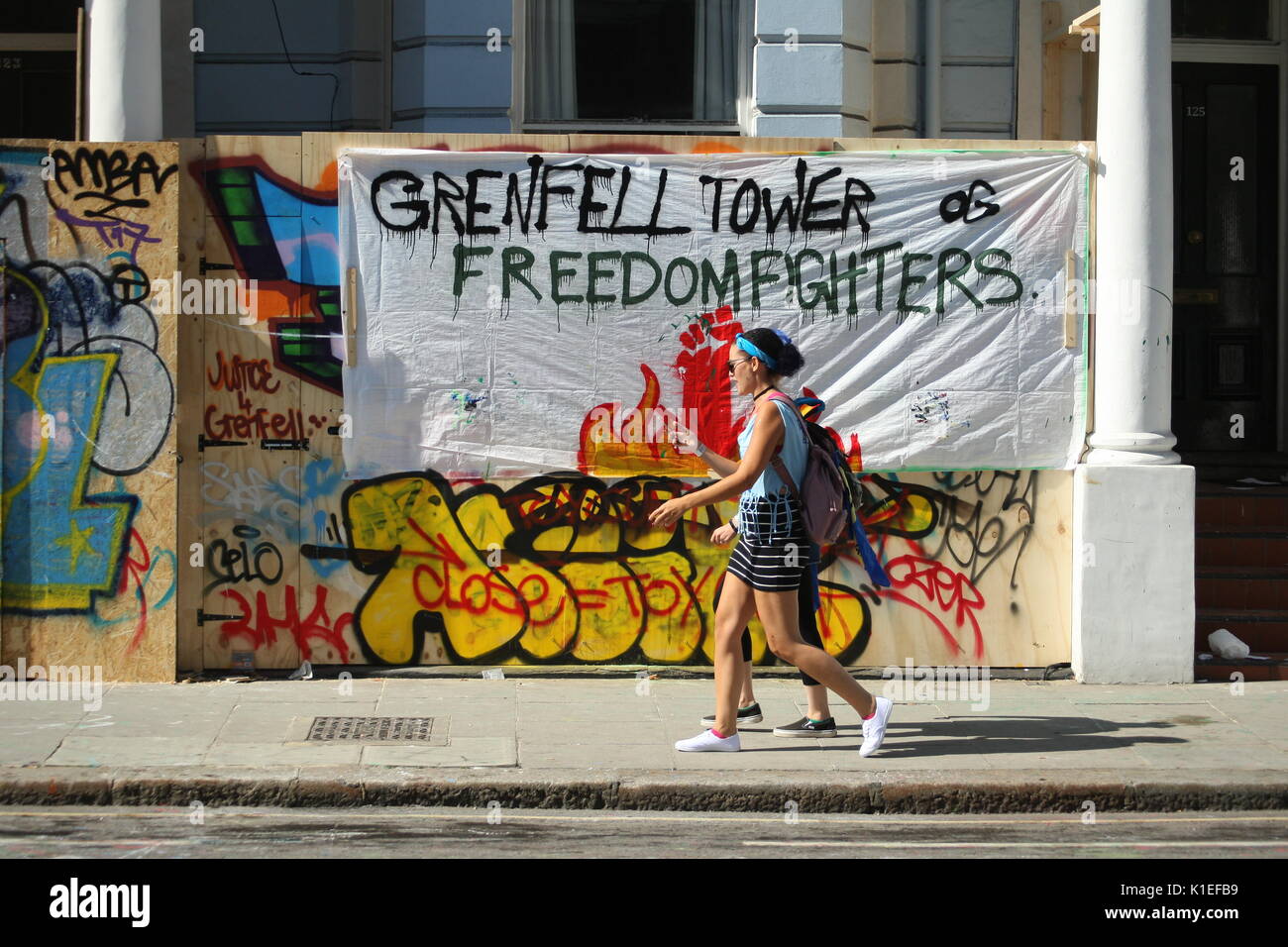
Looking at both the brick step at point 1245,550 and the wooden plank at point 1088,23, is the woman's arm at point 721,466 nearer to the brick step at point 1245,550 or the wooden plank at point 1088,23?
the brick step at point 1245,550

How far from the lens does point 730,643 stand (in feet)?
23.5

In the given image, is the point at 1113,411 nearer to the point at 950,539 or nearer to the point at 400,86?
the point at 950,539

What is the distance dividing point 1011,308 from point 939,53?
11.9 ft

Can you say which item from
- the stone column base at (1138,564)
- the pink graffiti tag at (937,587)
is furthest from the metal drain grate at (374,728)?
the stone column base at (1138,564)

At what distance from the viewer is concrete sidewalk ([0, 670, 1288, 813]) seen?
6.67 metres

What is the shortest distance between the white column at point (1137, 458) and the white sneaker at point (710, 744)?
273cm

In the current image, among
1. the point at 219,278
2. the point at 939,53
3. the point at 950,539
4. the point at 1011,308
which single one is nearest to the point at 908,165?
the point at 1011,308

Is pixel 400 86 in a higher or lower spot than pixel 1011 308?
higher

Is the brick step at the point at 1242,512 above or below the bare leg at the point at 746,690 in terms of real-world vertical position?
above

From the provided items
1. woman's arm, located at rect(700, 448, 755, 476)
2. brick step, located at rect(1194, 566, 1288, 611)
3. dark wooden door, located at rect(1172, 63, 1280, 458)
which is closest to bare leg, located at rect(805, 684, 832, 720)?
woman's arm, located at rect(700, 448, 755, 476)

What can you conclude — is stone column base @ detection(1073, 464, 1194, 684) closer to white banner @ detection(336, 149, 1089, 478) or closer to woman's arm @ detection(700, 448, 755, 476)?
white banner @ detection(336, 149, 1089, 478)

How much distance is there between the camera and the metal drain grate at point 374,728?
7398 mm

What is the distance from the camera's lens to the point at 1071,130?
12016mm

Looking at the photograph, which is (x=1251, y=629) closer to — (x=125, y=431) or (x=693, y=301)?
(x=693, y=301)
